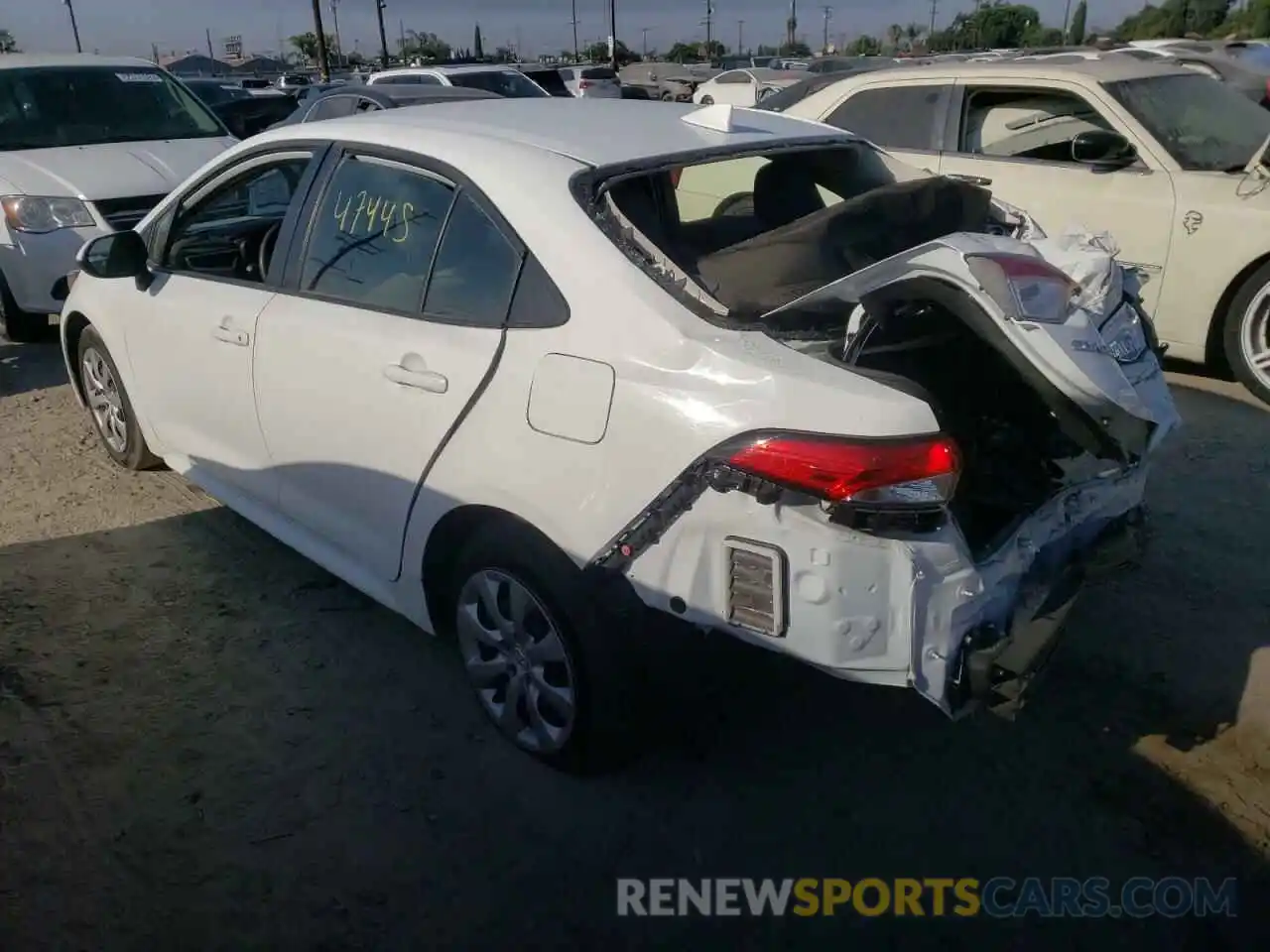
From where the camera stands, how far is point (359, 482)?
328 cm

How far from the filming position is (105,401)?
16.4 feet

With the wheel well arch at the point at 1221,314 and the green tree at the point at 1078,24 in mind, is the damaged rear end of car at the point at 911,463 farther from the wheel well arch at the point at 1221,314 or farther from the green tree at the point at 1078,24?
the green tree at the point at 1078,24

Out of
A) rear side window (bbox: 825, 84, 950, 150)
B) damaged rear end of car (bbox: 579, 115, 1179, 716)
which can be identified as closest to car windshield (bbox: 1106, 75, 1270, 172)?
rear side window (bbox: 825, 84, 950, 150)

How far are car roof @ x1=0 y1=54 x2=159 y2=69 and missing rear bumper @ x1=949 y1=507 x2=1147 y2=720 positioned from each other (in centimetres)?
812

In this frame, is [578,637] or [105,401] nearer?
[578,637]

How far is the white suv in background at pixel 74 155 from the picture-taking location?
6.93 m

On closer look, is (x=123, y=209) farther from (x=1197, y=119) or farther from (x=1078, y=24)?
(x=1078, y=24)

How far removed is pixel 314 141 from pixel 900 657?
101 inches

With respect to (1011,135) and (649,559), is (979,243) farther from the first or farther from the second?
(1011,135)

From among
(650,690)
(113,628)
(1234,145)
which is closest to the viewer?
(650,690)

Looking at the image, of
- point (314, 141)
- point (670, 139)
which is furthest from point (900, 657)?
point (314, 141)

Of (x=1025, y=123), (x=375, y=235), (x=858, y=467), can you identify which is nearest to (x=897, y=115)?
(x=1025, y=123)

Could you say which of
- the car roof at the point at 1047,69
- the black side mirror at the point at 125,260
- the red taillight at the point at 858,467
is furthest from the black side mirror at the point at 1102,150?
the black side mirror at the point at 125,260

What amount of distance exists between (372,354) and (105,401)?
2561 mm
